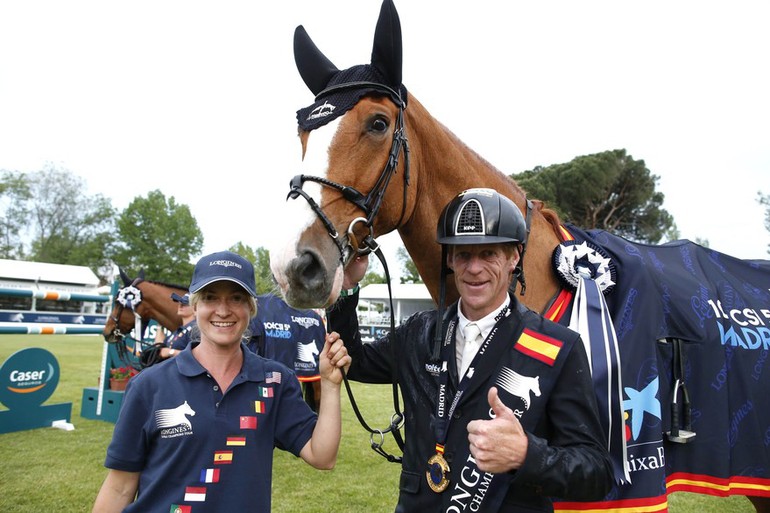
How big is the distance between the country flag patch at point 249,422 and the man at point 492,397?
63 cm

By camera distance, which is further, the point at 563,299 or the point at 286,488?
the point at 286,488

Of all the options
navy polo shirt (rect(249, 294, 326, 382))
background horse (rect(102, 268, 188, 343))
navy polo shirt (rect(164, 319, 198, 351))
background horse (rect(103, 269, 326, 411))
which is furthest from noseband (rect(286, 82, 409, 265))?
background horse (rect(102, 268, 188, 343))

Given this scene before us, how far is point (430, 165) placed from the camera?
7.95ft

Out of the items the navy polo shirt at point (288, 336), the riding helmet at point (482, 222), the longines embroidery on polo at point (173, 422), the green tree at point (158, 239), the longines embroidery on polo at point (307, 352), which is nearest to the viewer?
the riding helmet at point (482, 222)

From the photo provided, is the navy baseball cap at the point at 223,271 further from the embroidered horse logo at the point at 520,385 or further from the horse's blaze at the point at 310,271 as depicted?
the embroidered horse logo at the point at 520,385

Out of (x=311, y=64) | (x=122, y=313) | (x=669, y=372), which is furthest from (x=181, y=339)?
(x=669, y=372)

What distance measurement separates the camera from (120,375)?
325 inches

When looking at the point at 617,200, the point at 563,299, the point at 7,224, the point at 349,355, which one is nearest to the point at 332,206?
the point at 349,355

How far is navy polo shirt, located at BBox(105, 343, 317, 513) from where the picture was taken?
1.80 meters

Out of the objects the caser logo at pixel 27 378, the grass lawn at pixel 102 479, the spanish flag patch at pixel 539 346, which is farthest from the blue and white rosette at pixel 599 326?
the caser logo at pixel 27 378

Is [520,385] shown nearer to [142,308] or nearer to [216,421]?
[216,421]

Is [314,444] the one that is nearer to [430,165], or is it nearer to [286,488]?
[430,165]

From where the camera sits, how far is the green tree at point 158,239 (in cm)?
4644

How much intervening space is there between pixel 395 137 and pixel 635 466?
1.86 meters
